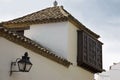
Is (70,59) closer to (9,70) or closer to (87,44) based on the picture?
(87,44)

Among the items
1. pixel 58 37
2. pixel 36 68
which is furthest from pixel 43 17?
pixel 36 68

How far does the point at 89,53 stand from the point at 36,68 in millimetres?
4367

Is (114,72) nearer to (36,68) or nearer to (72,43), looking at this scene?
(72,43)

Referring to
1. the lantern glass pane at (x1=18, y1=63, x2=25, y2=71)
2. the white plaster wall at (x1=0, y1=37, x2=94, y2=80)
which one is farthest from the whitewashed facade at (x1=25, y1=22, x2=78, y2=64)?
the lantern glass pane at (x1=18, y1=63, x2=25, y2=71)

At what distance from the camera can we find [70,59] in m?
13.6

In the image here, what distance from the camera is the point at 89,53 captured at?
48.0 ft

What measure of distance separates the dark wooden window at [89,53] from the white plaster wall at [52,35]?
93 centimetres

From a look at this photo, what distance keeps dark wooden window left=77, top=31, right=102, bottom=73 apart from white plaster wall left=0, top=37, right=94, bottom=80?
1.43 ft

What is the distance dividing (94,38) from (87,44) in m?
1.03

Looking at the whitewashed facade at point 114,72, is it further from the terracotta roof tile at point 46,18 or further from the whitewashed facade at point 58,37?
the whitewashed facade at point 58,37

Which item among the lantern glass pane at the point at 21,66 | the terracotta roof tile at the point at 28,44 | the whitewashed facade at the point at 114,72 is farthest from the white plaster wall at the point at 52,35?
the whitewashed facade at the point at 114,72

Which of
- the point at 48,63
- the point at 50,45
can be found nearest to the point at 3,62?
the point at 48,63

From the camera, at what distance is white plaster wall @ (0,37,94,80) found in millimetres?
9172

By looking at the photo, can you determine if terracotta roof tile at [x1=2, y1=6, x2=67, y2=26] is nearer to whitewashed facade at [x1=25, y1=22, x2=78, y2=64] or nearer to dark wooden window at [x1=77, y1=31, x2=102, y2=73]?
whitewashed facade at [x1=25, y1=22, x2=78, y2=64]
